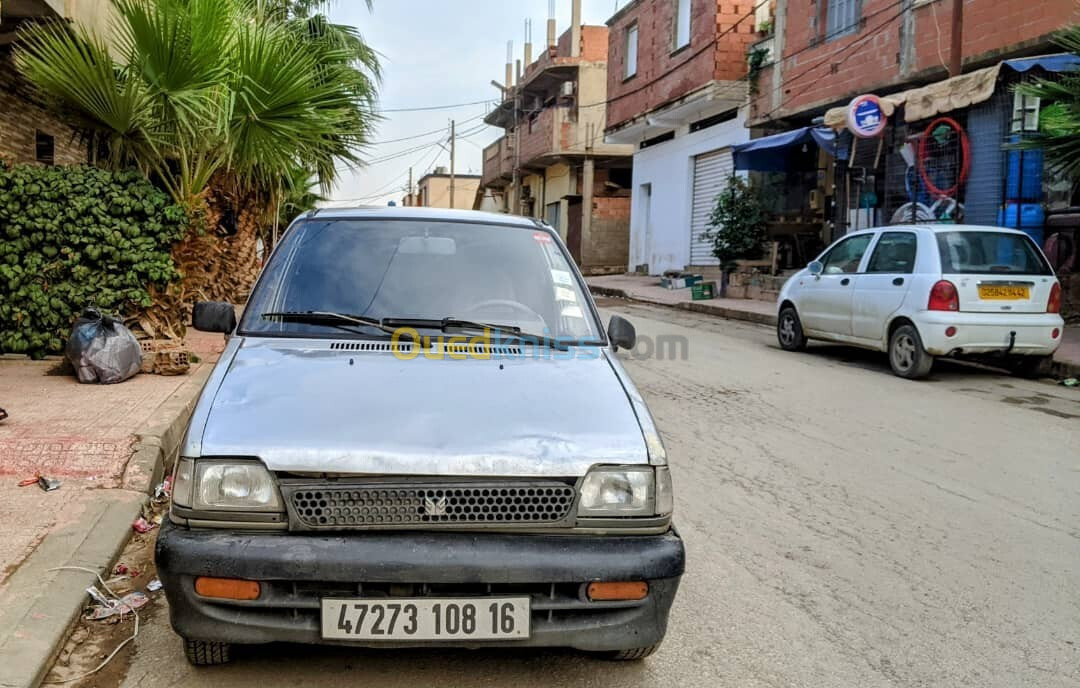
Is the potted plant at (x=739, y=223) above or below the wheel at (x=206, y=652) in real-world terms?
above

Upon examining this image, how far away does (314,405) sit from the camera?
282 cm

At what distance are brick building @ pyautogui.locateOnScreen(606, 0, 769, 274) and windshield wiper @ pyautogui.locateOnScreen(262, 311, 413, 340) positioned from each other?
18.3 meters

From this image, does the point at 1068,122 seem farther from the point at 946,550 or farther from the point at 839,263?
the point at 946,550

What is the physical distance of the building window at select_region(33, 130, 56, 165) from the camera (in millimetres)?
12357

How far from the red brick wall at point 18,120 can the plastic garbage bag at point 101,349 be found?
4093 mm

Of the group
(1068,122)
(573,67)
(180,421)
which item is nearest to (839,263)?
(1068,122)

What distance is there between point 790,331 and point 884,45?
278 inches

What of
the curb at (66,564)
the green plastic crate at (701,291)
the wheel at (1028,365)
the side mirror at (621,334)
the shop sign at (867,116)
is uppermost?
the shop sign at (867,116)

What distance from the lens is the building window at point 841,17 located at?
16.7m

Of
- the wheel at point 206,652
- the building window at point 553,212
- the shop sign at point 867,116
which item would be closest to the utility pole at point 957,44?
the shop sign at point 867,116

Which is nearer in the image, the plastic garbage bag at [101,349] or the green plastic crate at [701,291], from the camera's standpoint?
the plastic garbage bag at [101,349]

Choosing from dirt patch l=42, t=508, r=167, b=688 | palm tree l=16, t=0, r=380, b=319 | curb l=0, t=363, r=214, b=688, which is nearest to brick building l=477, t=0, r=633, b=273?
palm tree l=16, t=0, r=380, b=319

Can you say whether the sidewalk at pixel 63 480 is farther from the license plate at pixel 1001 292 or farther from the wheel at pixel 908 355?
the license plate at pixel 1001 292

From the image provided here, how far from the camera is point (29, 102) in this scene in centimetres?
1164
